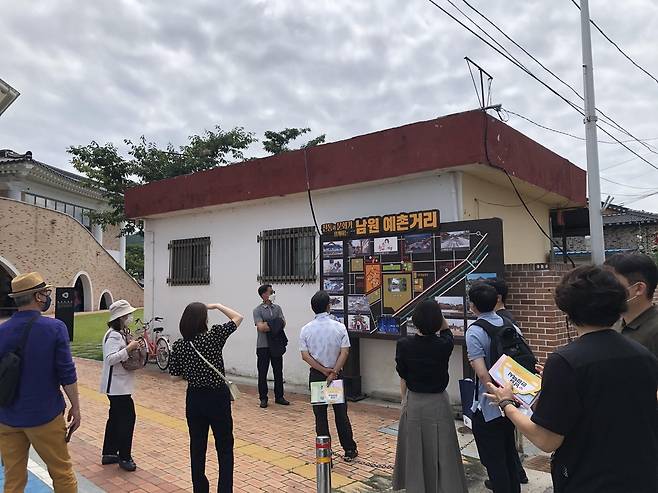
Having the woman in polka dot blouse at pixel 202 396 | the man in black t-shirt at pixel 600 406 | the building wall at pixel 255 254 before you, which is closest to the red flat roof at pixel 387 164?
the building wall at pixel 255 254

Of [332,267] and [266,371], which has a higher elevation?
[332,267]

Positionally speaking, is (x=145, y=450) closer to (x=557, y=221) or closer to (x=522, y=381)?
(x=522, y=381)

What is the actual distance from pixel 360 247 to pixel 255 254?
262cm

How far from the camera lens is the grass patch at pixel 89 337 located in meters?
13.0

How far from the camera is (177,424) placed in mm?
6496

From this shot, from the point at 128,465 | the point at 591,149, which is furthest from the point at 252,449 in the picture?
the point at 591,149

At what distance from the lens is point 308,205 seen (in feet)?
28.1

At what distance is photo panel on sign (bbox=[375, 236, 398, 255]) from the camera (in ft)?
23.4

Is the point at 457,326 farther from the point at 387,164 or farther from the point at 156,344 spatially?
the point at 156,344

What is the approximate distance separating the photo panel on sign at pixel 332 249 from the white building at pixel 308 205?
1.46 ft

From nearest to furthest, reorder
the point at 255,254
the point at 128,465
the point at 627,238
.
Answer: the point at 128,465, the point at 255,254, the point at 627,238

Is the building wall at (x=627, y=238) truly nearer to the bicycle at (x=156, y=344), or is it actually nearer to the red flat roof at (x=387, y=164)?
the red flat roof at (x=387, y=164)

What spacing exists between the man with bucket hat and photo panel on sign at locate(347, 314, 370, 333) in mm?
4344

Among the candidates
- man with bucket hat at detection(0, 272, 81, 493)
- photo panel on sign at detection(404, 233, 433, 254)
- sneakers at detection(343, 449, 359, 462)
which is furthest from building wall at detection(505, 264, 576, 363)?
man with bucket hat at detection(0, 272, 81, 493)
